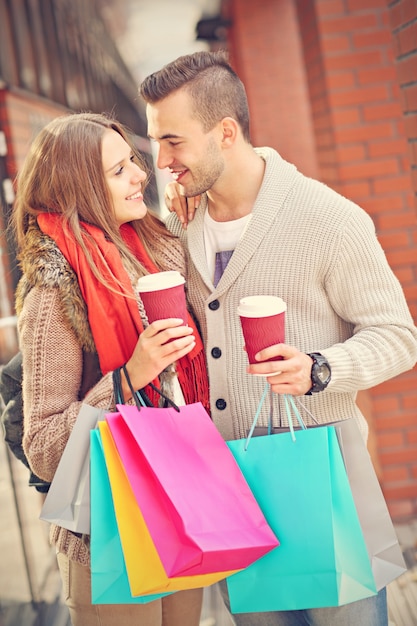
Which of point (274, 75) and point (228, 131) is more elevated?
point (274, 75)

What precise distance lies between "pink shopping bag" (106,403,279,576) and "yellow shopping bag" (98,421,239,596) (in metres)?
0.03

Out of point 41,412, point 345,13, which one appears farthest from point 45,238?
point 345,13

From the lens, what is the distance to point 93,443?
1806mm

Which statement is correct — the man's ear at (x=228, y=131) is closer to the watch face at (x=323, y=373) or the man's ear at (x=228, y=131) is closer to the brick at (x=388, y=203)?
the watch face at (x=323, y=373)

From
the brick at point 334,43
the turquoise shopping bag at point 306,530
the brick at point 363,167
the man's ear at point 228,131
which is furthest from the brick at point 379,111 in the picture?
the turquoise shopping bag at point 306,530

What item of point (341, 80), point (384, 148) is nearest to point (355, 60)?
point (341, 80)

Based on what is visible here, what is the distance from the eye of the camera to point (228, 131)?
95.3 inches

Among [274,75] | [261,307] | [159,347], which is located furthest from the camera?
[274,75]

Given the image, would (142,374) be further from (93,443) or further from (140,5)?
(140,5)

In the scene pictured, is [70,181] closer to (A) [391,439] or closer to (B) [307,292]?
(B) [307,292]

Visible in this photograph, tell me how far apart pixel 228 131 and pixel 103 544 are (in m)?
1.31

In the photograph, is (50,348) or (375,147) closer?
(50,348)

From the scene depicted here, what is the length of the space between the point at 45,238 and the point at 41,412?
479mm

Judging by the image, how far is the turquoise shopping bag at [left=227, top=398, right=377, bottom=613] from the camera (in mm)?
1785
